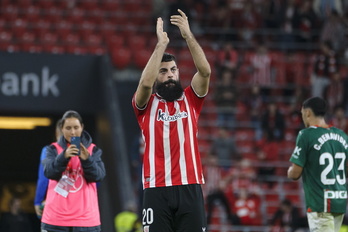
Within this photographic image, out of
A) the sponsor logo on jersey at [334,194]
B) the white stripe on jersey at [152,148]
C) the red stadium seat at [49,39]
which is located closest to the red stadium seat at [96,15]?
the red stadium seat at [49,39]

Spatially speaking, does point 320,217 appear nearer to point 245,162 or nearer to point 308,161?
point 308,161

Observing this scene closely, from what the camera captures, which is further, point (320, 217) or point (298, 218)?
point (298, 218)

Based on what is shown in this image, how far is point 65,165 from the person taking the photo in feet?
27.6

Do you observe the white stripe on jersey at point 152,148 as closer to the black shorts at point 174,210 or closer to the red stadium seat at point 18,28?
the black shorts at point 174,210

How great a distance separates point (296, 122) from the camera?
19.8 m

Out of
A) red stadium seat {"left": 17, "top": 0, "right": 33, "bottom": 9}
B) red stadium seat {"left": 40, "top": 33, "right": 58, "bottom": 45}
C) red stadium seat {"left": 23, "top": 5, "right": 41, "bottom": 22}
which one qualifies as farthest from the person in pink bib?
red stadium seat {"left": 17, "top": 0, "right": 33, "bottom": 9}

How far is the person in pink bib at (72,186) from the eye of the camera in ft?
27.8

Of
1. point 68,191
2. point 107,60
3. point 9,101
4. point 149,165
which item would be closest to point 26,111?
point 9,101

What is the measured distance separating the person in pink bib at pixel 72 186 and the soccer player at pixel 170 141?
43.9 inches

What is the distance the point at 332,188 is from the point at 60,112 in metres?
9.35

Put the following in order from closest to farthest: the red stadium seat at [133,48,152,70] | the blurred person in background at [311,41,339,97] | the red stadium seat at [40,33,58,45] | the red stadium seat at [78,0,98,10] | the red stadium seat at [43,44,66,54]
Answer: the red stadium seat at [43,44,66,54]
the blurred person in background at [311,41,339,97]
the red stadium seat at [133,48,152,70]
the red stadium seat at [40,33,58,45]
the red stadium seat at [78,0,98,10]

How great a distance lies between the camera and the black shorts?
24.2ft

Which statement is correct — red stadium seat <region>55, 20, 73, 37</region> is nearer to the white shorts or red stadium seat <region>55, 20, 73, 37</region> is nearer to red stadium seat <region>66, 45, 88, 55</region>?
red stadium seat <region>66, 45, 88, 55</region>

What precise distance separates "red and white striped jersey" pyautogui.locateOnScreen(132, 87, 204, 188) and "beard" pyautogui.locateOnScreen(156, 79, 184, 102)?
0.06 metres
